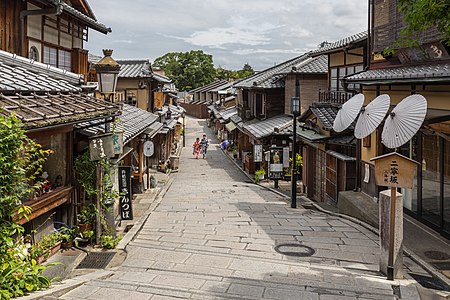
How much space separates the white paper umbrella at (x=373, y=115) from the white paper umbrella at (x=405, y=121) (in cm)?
52

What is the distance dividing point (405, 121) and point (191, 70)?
93.9m

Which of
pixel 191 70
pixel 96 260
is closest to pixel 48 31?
pixel 96 260

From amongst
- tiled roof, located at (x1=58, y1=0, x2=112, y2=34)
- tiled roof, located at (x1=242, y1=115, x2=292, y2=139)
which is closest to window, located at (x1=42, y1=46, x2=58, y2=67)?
tiled roof, located at (x1=58, y1=0, x2=112, y2=34)

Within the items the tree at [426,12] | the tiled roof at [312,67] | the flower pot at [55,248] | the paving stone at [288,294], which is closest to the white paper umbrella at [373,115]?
the tree at [426,12]

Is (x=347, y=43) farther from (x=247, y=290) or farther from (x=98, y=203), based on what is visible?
(x=247, y=290)

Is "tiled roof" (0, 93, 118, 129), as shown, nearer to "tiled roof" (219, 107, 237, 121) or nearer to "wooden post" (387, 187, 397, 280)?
"wooden post" (387, 187, 397, 280)

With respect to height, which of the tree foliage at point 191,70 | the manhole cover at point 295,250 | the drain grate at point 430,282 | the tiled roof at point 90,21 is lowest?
the drain grate at point 430,282

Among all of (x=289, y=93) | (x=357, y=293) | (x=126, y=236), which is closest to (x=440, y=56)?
(x=357, y=293)

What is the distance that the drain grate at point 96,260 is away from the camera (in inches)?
385

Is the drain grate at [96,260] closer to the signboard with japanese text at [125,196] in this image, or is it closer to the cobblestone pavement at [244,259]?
the cobblestone pavement at [244,259]

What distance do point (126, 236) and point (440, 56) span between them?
1025 cm

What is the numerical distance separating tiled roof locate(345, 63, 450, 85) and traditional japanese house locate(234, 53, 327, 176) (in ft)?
33.3

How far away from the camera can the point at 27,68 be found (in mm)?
11094

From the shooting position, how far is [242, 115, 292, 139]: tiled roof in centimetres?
2715
